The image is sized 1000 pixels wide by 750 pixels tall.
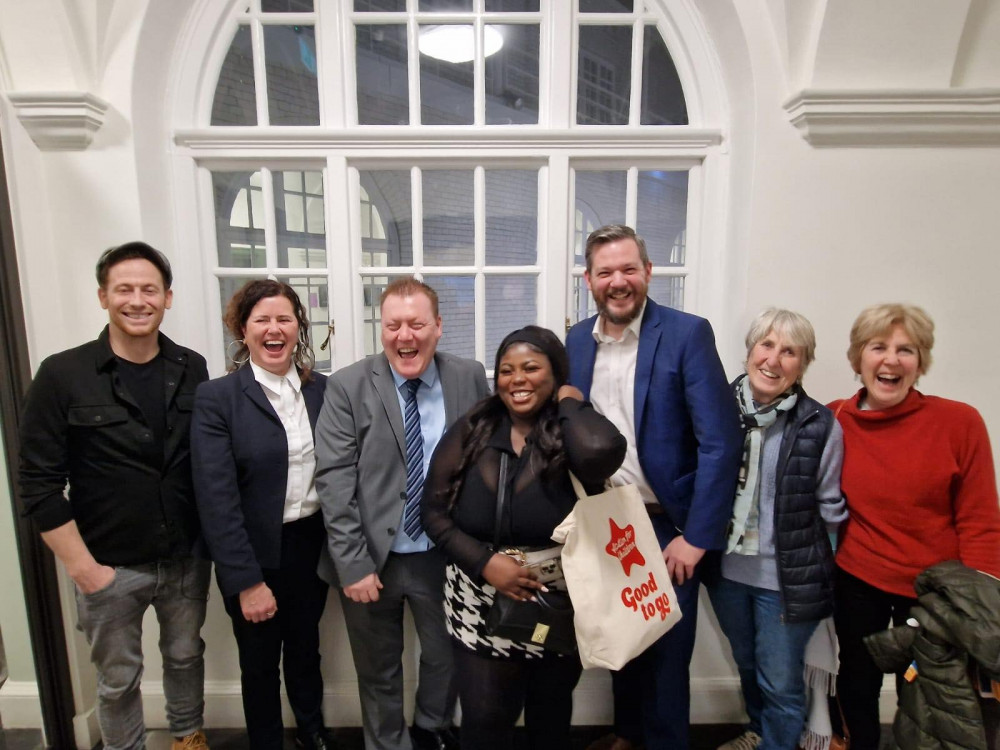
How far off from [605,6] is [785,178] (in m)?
1.01

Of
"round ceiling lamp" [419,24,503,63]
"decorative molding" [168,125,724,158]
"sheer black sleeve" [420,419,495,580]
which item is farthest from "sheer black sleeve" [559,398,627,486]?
"round ceiling lamp" [419,24,503,63]

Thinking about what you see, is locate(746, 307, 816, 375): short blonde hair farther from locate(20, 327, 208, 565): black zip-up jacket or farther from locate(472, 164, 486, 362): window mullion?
locate(20, 327, 208, 565): black zip-up jacket

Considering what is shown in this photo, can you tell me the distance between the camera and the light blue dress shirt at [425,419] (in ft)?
5.94

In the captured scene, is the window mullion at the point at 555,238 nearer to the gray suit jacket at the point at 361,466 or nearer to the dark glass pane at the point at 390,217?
the dark glass pane at the point at 390,217

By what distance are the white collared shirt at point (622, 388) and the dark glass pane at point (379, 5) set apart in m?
1.56

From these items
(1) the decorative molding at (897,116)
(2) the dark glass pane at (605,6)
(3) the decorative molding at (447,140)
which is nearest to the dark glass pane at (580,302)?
(3) the decorative molding at (447,140)

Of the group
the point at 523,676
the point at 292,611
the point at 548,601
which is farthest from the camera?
the point at 292,611

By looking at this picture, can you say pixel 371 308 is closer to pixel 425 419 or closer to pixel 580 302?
pixel 425 419

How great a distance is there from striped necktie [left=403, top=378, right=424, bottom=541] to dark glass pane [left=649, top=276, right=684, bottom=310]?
122 centimetres

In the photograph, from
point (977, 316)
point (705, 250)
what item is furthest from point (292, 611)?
point (977, 316)

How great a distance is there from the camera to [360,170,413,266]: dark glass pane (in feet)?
7.65

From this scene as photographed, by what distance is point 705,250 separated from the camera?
2.31 metres

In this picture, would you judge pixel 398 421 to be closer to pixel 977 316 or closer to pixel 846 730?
pixel 846 730

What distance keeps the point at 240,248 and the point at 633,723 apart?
2448 millimetres
